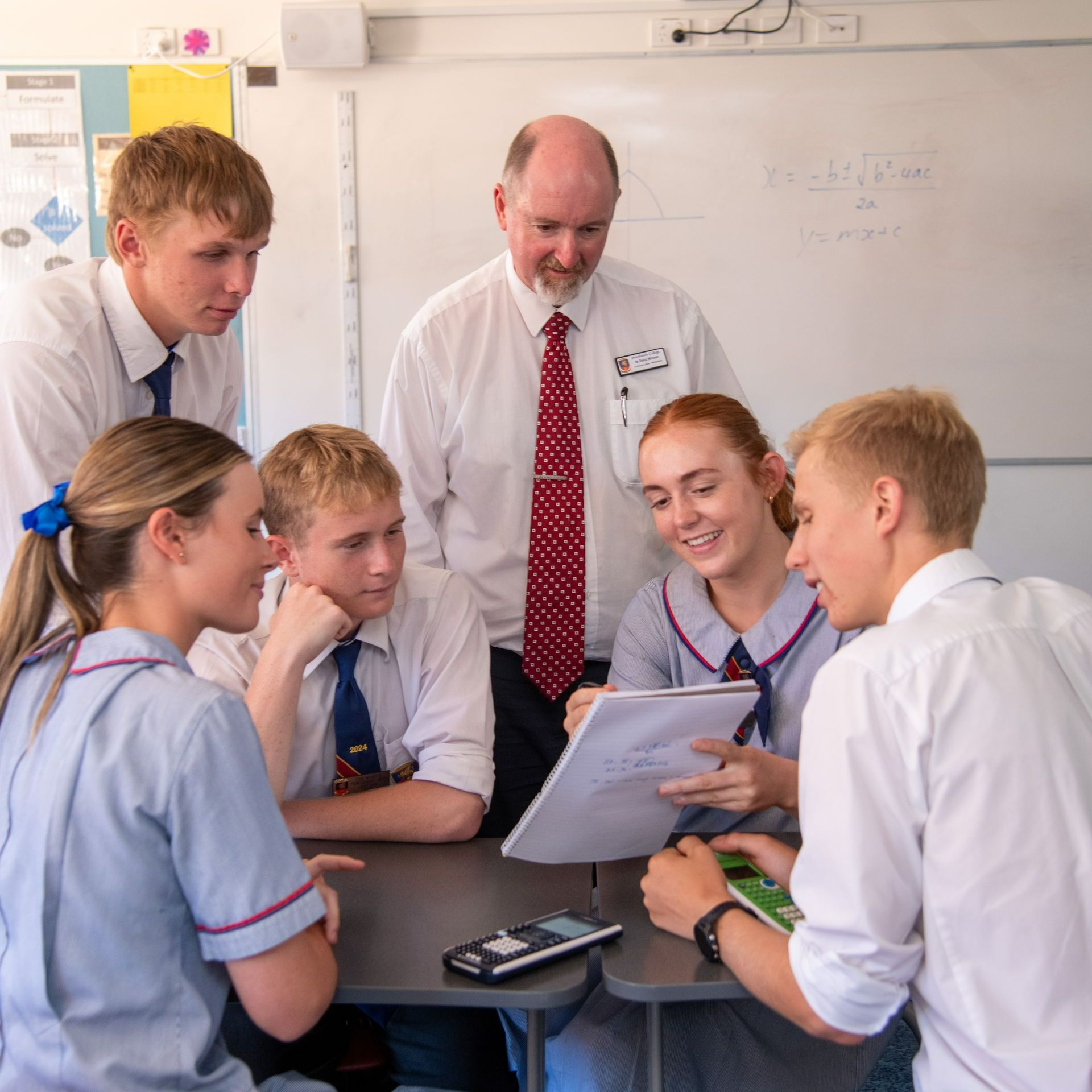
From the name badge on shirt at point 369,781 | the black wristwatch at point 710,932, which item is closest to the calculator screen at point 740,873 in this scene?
the black wristwatch at point 710,932

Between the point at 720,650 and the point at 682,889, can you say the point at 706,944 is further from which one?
the point at 720,650

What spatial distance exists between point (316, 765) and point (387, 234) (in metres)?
2.29

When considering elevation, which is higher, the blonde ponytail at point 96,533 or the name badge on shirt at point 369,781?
the blonde ponytail at point 96,533

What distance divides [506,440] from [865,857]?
1510 millimetres

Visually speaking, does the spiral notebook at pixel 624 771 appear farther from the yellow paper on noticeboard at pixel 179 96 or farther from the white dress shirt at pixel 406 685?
the yellow paper on noticeboard at pixel 179 96

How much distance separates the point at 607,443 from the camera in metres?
2.48

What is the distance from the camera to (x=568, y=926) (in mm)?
1348

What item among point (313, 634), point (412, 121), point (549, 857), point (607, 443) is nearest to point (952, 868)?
point (549, 857)

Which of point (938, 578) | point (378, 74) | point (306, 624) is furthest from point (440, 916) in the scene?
point (378, 74)

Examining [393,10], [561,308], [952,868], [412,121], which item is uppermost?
[393,10]

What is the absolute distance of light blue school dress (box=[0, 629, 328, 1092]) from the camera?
1072 mm

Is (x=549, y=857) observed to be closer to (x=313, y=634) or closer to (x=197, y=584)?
(x=313, y=634)

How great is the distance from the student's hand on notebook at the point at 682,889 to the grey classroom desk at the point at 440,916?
0.10 m

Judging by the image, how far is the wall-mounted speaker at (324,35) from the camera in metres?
3.42
